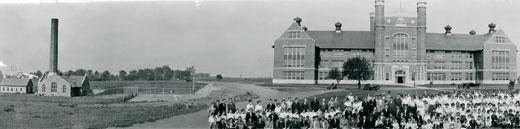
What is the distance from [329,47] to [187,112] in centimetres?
3373

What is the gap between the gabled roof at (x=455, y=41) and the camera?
2315 inches

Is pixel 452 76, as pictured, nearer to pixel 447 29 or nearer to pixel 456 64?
pixel 456 64

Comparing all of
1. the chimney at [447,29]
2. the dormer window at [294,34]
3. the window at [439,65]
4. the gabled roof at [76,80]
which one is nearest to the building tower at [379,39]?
the window at [439,65]

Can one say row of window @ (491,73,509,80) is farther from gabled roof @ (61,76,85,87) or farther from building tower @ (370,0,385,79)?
gabled roof @ (61,76,85,87)

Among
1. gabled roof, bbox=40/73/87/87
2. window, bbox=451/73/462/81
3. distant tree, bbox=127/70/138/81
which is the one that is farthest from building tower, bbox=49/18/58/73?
window, bbox=451/73/462/81

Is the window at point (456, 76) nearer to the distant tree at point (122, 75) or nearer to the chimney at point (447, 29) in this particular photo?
the chimney at point (447, 29)

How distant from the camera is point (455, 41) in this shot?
60062 millimetres

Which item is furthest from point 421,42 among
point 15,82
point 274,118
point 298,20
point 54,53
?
point 15,82

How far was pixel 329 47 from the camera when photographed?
57.8m

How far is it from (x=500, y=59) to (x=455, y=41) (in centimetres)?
492

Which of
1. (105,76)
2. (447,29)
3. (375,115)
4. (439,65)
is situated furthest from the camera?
(447,29)

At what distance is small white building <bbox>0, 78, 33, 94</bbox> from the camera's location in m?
60.2

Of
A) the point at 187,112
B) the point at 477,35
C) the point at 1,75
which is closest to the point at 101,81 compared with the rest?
the point at 1,75

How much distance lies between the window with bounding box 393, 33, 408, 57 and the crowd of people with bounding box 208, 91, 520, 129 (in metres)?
33.5
